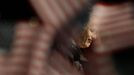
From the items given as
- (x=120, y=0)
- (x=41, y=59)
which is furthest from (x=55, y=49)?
(x=120, y=0)

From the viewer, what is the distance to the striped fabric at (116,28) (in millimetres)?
346

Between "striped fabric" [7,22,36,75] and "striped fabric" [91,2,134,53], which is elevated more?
"striped fabric" [7,22,36,75]

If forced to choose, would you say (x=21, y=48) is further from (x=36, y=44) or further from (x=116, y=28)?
(x=116, y=28)

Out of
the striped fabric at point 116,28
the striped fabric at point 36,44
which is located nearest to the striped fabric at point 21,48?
the striped fabric at point 36,44

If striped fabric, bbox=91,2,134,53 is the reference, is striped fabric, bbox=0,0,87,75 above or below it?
above

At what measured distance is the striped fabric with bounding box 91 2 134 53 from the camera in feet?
1.13

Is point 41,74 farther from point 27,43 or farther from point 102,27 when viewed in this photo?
point 102,27

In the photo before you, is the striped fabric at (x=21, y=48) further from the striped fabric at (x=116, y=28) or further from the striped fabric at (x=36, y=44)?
the striped fabric at (x=116, y=28)

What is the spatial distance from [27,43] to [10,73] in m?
0.03

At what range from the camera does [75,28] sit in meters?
0.32

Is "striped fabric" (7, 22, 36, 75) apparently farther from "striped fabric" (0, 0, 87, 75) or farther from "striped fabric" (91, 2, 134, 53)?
"striped fabric" (91, 2, 134, 53)

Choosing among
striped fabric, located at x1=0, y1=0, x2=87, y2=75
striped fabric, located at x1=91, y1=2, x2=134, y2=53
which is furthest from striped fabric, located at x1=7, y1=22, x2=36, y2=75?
striped fabric, located at x1=91, y1=2, x2=134, y2=53

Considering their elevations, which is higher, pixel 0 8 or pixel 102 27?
pixel 0 8

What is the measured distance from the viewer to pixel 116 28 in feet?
1.14
